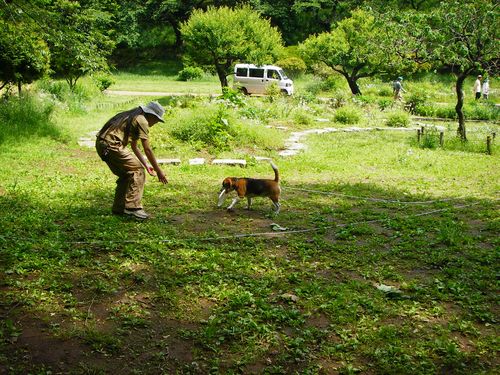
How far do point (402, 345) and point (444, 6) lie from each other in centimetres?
1184

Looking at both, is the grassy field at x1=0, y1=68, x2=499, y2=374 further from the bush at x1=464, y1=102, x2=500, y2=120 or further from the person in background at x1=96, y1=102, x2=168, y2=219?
the bush at x1=464, y1=102, x2=500, y2=120

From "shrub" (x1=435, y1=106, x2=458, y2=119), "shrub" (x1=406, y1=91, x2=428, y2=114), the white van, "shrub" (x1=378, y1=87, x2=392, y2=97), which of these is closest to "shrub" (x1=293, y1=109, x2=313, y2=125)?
"shrub" (x1=435, y1=106, x2=458, y2=119)

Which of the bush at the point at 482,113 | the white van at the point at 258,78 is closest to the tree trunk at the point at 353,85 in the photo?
the white van at the point at 258,78

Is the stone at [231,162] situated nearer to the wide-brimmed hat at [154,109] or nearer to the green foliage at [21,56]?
the wide-brimmed hat at [154,109]

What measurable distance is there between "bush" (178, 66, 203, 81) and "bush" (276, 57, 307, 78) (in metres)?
5.64

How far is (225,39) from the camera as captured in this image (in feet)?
76.7

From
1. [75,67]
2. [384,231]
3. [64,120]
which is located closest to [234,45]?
[75,67]

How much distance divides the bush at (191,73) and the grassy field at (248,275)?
28.1 m

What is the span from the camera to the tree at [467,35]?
13164mm

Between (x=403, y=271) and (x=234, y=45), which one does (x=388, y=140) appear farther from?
(x=234, y=45)

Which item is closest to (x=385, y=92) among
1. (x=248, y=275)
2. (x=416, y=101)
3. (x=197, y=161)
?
(x=416, y=101)

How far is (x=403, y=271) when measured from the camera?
5.56 metres

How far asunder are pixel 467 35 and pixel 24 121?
36.8ft

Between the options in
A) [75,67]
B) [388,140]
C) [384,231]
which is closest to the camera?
[384,231]
